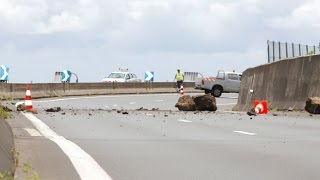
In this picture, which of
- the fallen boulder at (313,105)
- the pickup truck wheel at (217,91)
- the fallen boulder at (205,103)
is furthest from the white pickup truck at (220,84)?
the fallen boulder at (313,105)

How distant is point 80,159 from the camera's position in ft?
31.3

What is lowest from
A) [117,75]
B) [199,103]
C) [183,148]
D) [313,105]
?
[183,148]

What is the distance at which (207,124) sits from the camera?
1800 cm

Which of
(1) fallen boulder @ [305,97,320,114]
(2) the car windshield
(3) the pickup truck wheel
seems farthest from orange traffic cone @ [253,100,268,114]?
(2) the car windshield

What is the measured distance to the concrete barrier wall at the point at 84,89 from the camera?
129 feet

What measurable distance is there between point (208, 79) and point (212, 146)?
42552mm

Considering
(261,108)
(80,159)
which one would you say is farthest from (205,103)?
(80,159)

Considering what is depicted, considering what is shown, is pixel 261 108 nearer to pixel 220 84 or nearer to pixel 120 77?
pixel 220 84

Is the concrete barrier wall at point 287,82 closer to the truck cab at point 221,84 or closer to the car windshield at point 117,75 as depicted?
the truck cab at point 221,84

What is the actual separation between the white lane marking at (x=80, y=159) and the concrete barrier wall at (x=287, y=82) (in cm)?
1025

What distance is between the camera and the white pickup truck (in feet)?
176

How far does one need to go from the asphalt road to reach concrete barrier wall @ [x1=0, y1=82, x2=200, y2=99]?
18.2 m

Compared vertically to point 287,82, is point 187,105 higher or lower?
lower

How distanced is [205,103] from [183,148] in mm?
14614
